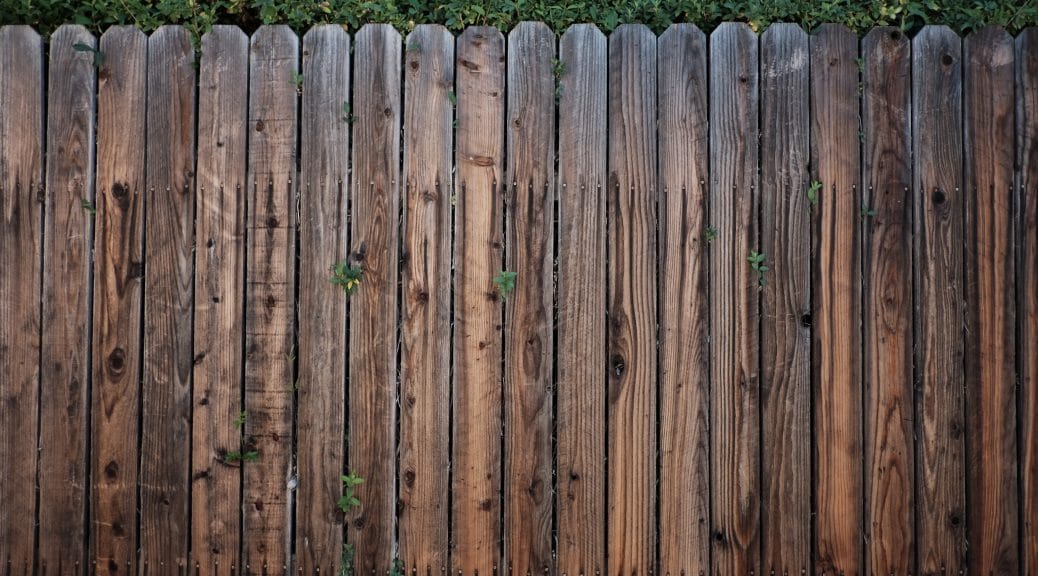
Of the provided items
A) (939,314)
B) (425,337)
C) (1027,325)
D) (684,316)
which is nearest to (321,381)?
(425,337)

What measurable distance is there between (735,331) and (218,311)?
1850 millimetres

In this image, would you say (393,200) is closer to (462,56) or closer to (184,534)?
(462,56)

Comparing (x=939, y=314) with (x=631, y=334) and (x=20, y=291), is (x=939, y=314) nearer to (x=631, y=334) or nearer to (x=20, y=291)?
(x=631, y=334)

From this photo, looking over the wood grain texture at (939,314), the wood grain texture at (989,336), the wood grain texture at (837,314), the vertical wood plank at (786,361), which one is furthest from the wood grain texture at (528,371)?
the wood grain texture at (989,336)

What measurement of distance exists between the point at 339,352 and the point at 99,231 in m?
0.98

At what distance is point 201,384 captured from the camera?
2.55 metres

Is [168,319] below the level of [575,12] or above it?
below

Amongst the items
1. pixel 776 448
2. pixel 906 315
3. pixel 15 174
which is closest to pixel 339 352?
pixel 15 174

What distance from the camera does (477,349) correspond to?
2.52 metres

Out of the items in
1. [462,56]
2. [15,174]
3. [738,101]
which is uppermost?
[462,56]

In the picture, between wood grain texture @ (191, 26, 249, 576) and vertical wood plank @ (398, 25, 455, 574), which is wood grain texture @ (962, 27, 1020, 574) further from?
wood grain texture @ (191, 26, 249, 576)

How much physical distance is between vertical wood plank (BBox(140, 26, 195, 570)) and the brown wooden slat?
2.61 m

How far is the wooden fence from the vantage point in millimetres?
2514

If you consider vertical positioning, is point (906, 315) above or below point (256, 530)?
above
